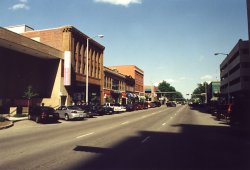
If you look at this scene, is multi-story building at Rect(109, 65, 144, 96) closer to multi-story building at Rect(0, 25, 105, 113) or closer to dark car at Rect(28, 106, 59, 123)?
multi-story building at Rect(0, 25, 105, 113)

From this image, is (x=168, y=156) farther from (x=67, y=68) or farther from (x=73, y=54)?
(x=73, y=54)

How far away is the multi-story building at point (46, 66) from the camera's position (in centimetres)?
3616

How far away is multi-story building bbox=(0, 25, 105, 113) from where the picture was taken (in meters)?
36.2

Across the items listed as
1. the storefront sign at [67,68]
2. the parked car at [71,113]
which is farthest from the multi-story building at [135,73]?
the parked car at [71,113]

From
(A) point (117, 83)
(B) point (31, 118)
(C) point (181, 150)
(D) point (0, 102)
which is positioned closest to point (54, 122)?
(B) point (31, 118)

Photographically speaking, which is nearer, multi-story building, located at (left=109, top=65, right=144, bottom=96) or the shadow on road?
the shadow on road

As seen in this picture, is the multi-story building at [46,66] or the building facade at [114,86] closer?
the multi-story building at [46,66]

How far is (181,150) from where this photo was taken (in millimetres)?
10156

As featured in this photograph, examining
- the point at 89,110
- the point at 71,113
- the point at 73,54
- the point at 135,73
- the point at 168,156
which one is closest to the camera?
the point at 168,156

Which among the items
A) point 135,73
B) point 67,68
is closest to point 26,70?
point 67,68

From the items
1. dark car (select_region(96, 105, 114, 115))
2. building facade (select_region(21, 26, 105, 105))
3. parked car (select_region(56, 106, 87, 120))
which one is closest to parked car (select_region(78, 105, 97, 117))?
dark car (select_region(96, 105, 114, 115))

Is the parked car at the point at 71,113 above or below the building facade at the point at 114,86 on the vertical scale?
below

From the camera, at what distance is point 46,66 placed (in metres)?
42.9

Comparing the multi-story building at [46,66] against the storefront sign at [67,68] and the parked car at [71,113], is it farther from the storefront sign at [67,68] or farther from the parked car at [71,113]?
the parked car at [71,113]
